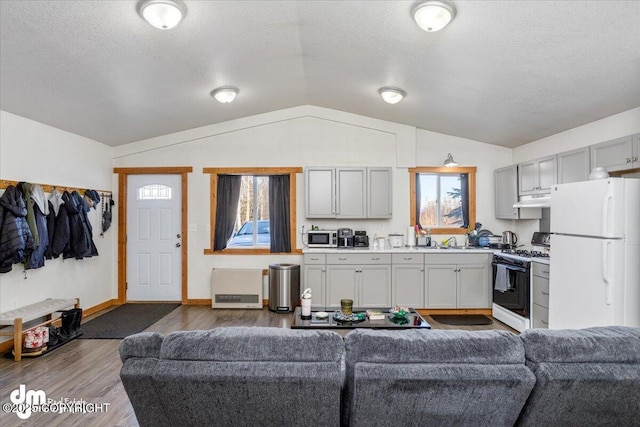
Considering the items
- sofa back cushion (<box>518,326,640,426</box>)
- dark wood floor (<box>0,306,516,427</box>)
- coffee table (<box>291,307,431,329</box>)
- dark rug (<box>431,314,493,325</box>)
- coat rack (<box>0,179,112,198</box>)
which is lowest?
dark rug (<box>431,314,493,325</box>)

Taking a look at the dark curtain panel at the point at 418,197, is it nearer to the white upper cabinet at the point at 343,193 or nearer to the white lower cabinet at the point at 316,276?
the white upper cabinet at the point at 343,193

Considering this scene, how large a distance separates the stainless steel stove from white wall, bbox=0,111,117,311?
5.59 m

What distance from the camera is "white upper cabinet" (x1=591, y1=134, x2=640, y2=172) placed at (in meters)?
3.25

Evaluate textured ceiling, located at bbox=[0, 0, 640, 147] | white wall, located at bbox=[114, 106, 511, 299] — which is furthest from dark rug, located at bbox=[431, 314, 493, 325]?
textured ceiling, located at bbox=[0, 0, 640, 147]

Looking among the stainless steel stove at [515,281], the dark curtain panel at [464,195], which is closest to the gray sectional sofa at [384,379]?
the stainless steel stove at [515,281]

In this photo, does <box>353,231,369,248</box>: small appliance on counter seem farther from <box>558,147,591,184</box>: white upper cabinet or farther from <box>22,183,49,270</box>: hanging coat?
<box>22,183,49,270</box>: hanging coat

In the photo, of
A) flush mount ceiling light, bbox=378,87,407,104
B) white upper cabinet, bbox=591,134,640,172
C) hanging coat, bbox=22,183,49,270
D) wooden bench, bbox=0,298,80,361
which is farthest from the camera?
flush mount ceiling light, bbox=378,87,407,104

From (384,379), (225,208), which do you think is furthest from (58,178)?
(384,379)

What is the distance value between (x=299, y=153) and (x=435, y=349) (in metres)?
4.43

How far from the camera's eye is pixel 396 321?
10.2ft

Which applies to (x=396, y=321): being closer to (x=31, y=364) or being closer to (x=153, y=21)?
(x=153, y=21)

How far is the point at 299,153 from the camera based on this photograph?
5652mm

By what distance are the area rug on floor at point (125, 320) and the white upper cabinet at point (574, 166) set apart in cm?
526

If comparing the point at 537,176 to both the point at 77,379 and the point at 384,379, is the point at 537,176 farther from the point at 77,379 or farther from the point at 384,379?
the point at 77,379
